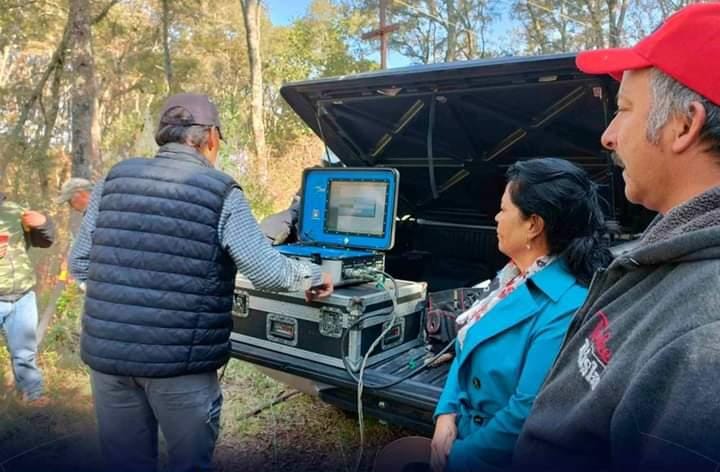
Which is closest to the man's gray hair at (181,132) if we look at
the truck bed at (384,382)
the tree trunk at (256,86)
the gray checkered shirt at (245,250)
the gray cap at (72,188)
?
the gray checkered shirt at (245,250)

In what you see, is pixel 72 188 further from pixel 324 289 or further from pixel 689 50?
pixel 689 50

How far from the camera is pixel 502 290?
1.81 meters

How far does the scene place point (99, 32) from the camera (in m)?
15.6

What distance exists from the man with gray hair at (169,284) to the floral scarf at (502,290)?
2.46 feet

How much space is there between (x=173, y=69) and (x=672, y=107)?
858 inches

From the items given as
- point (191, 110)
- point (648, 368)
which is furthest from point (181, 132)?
point (648, 368)

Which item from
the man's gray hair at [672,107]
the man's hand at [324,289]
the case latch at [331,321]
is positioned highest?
the man's gray hair at [672,107]

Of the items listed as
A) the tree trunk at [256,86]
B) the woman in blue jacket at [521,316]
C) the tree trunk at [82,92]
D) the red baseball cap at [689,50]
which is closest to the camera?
the red baseball cap at [689,50]

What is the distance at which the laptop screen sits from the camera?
2.89 meters

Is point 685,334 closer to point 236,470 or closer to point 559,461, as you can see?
point 559,461

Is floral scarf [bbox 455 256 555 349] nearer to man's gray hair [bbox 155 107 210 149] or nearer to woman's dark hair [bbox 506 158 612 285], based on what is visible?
woman's dark hair [bbox 506 158 612 285]

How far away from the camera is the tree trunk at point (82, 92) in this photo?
6.66 metres

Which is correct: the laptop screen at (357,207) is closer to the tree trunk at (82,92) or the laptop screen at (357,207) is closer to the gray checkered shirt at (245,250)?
the gray checkered shirt at (245,250)

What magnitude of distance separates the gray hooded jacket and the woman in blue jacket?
1.83 feet
